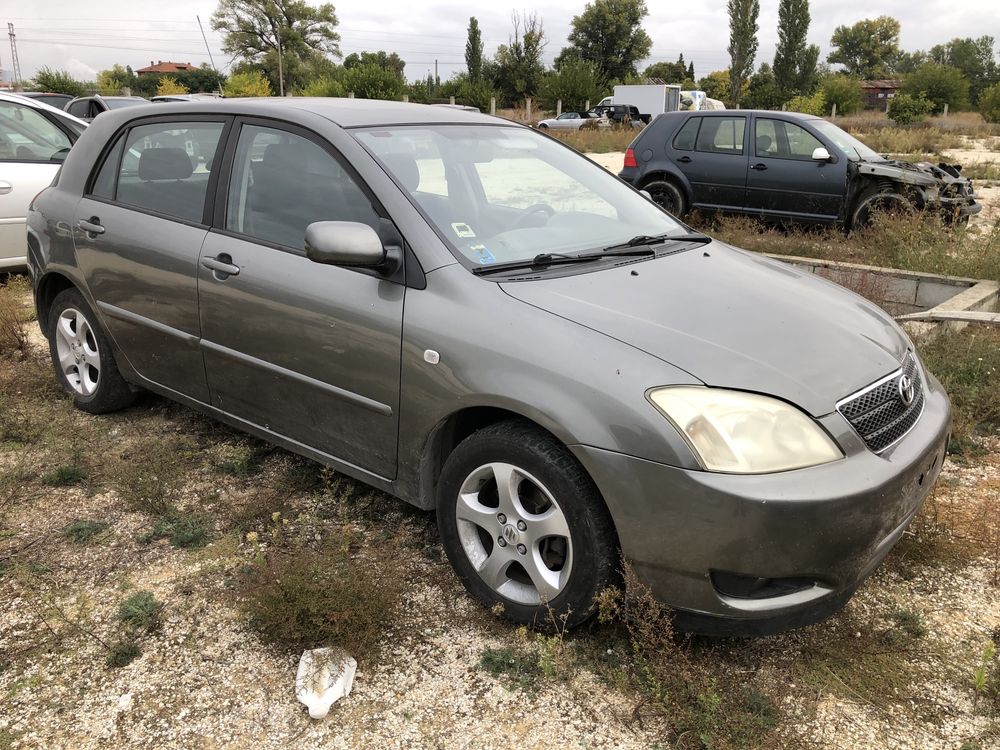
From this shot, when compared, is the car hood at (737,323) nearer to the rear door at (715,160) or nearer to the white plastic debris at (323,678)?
the white plastic debris at (323,678)

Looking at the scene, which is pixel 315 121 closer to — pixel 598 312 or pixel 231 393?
pixel 231 393

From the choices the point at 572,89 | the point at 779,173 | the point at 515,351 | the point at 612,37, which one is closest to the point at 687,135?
the point at 779,173

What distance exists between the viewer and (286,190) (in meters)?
3.29

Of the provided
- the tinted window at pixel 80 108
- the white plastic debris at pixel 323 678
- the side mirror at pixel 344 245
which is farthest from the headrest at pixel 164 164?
the tinted window at pixel 80 108

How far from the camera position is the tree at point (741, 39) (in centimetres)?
5591

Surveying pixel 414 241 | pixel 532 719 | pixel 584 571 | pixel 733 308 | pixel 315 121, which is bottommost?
pixel 532 719

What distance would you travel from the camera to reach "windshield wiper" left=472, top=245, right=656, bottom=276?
9.29ft

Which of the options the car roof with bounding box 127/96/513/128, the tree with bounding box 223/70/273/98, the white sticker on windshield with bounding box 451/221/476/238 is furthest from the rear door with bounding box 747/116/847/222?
the tree with bounding box 223/70/273/98

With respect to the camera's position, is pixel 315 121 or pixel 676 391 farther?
pixel 315 121

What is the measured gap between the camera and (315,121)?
3217 mm

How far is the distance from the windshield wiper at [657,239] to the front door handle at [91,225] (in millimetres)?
2536

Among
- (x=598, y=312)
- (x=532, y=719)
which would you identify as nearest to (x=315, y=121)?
(x=598, y=312)

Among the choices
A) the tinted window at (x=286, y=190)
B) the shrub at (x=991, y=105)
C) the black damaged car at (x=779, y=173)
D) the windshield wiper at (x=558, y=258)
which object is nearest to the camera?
the windshield wiper at (x=558, y=258)

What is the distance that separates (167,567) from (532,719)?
1575 mm
